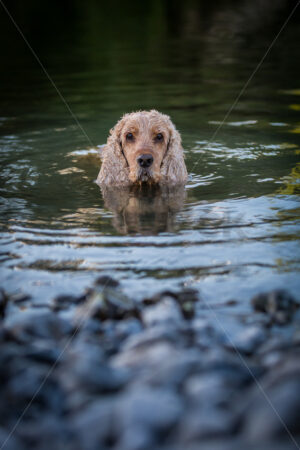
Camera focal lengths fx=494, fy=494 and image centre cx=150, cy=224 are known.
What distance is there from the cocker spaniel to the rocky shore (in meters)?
3.08

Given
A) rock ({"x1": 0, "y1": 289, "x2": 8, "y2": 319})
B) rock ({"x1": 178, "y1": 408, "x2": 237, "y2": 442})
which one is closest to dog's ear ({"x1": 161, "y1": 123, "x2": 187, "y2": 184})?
rock ({"x1": 0, "y1": 289, "x2": 8, "y2": 319})

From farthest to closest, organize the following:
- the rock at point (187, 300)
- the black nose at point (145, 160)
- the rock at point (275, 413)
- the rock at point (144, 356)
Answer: the black nose at point (145, 160) < the rock at point (187, 300) < the rock at point (144, 356) < the rock at point (275, 413)

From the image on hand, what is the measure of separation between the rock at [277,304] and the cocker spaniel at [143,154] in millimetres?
3255

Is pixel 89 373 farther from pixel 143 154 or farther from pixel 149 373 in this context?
pixel 143 154

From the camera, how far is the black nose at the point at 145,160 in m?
6.32

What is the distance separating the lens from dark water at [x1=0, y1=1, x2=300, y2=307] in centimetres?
411

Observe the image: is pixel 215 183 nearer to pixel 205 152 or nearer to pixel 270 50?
pixel 205 152

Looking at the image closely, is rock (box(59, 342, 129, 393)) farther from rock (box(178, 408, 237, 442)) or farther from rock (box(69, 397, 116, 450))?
rock (box(178, 408, 237, 442))

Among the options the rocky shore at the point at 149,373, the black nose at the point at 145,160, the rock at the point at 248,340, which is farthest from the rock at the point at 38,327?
the black nose at the point at 145,160

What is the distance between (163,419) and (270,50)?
1947cm

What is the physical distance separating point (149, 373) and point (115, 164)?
14.7 feet

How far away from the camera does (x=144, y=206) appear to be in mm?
6059

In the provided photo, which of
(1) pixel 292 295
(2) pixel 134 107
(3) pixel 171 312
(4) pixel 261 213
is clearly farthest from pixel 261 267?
(2) pixel 134 107

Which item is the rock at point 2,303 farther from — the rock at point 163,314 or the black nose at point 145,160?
the black nose at point 145,160
